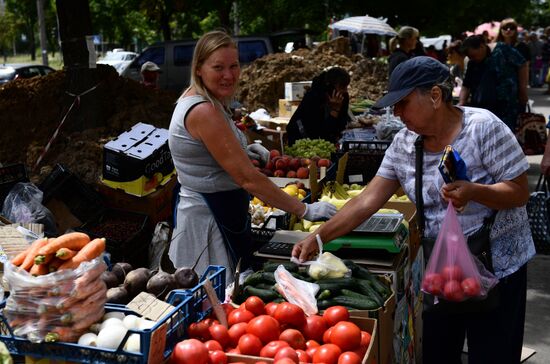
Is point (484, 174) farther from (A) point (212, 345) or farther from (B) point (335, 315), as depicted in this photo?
(A) point (212, 345)

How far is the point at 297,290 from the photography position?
10.5 ft

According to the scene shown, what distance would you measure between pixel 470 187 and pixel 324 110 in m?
5.46

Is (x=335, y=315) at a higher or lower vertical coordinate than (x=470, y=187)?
lower

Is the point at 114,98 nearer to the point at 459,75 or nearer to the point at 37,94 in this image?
the point at 37,94

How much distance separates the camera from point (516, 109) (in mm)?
9406

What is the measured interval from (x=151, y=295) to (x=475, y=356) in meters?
1.62

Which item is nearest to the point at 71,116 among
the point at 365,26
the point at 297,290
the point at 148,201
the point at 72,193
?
the point at 72,193

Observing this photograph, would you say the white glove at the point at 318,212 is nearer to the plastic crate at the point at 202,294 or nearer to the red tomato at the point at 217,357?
the plastic crate at the point at 202,294

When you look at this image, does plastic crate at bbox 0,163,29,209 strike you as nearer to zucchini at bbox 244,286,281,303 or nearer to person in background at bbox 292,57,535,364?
zucchini at bbox 244,286,281,303

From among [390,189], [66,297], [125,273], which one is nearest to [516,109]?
[390,189]

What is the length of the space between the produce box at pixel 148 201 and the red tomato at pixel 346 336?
420 centimetres

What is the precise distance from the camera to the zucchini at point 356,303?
3129 mm

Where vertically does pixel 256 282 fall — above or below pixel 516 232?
below

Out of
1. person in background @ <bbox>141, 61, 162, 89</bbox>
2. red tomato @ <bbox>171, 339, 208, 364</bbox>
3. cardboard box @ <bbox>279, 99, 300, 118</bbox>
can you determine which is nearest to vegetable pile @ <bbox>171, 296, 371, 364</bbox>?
red tomato @ <bbox>171, 339, 208, 364</bbox>
